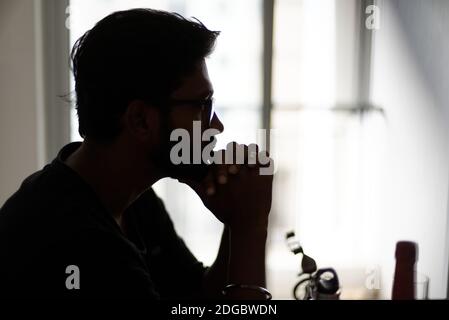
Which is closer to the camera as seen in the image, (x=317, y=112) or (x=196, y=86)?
(x=196, y=86)

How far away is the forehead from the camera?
2.34ft

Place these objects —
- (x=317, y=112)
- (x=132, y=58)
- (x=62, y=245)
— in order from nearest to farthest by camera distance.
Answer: (x=62, y=245)
(x=132, y=58)
(x=317, y=112)

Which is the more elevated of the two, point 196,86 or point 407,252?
point 196,86

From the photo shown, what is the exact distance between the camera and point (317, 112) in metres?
1.84

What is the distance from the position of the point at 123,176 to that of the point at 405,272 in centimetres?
51

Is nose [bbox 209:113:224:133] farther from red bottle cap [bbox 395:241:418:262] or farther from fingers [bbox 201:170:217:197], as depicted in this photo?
red bottle cap [bbox 395:241:418:262]

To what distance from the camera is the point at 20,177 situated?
1.12 metres

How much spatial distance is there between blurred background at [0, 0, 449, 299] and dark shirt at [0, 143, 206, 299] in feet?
1.13

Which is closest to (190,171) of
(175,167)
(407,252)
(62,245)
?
(175,167)

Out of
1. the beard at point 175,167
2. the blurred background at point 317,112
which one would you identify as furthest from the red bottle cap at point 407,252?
the beard at point 175,167

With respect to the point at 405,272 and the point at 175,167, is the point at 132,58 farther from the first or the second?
the point at 405,272

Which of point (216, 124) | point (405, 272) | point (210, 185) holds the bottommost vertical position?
point (405, 272)
